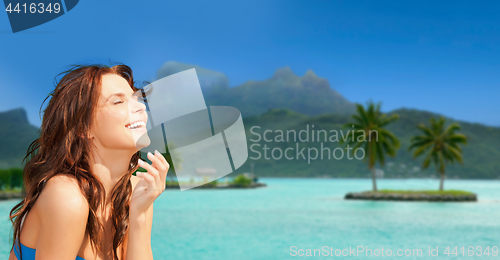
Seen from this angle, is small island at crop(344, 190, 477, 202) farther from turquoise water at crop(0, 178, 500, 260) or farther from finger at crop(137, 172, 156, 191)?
finger at crop(137, 172, 156, 191)

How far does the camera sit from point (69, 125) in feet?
4.51

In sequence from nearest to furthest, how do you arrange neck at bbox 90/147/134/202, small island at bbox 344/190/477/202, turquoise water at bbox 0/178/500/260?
1. neck at bbox 90/147/134/202
2. turquoise water at bbox 0/178/500/260
3. small island at bbox 344/190/477/202

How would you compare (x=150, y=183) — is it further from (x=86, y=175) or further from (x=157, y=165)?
(x=86, y=175)

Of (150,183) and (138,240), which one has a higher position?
(150,183)

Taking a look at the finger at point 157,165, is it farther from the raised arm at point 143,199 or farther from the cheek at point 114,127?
the cheek at point 114,127

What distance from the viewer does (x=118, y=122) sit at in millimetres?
A: 1393

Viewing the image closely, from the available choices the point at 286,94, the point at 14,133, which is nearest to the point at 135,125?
the point at 14,133

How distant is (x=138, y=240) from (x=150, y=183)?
0.26 m

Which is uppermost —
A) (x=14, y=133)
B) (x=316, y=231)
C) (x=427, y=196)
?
(x=14, y=133)

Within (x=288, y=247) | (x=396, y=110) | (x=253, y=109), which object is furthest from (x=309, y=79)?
(x=288, y=247)

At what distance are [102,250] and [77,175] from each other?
1.06ft

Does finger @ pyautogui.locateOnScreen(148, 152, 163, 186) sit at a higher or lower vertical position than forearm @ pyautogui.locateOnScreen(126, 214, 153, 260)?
higher

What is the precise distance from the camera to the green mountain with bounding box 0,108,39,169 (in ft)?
240

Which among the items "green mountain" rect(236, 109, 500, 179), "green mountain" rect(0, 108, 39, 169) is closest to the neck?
"green mountain" rect(0, 108, 39, 169)
